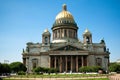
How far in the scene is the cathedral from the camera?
95688 millimetres

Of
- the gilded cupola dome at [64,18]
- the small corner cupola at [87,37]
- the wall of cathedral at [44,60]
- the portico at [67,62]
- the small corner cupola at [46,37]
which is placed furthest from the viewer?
the gilded cupola dome at [64,18]

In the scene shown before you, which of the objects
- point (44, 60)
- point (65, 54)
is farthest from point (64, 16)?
point (44, 60)

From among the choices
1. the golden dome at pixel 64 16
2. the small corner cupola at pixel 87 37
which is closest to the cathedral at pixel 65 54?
the small corner cupola at pixel 87 37

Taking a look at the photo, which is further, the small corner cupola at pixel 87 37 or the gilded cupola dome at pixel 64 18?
the gilded cupola dome at pixel 64 18

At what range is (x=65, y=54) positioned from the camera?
9531 cm

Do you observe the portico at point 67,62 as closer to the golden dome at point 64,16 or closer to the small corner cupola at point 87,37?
the small corner cupola at point 87,37

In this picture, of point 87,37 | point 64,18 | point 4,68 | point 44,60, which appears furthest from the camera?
point 64,18

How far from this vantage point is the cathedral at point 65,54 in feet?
314

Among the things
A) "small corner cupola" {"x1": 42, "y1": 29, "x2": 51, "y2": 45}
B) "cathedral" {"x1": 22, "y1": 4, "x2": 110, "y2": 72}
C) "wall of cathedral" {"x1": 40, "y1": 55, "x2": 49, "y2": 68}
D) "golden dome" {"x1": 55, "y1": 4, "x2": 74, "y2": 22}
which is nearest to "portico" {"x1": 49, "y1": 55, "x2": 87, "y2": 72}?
"cathedral" {"x1": 22, "y1": 4, "x2": 110, "y2": 72}

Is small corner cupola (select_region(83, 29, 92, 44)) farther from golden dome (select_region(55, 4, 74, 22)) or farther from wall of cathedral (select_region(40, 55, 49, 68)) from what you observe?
wall of cathedral (select_region(40, 55, 49, 68))

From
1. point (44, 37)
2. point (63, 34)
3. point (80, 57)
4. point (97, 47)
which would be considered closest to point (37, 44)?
point (44, 37)

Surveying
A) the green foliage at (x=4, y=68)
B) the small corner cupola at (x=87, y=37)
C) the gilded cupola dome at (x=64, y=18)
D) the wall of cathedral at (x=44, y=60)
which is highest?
the gilded cupola dome at (x=64, y=18)

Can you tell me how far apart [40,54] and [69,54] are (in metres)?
12.2

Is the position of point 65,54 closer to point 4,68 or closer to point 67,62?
point 67,62
